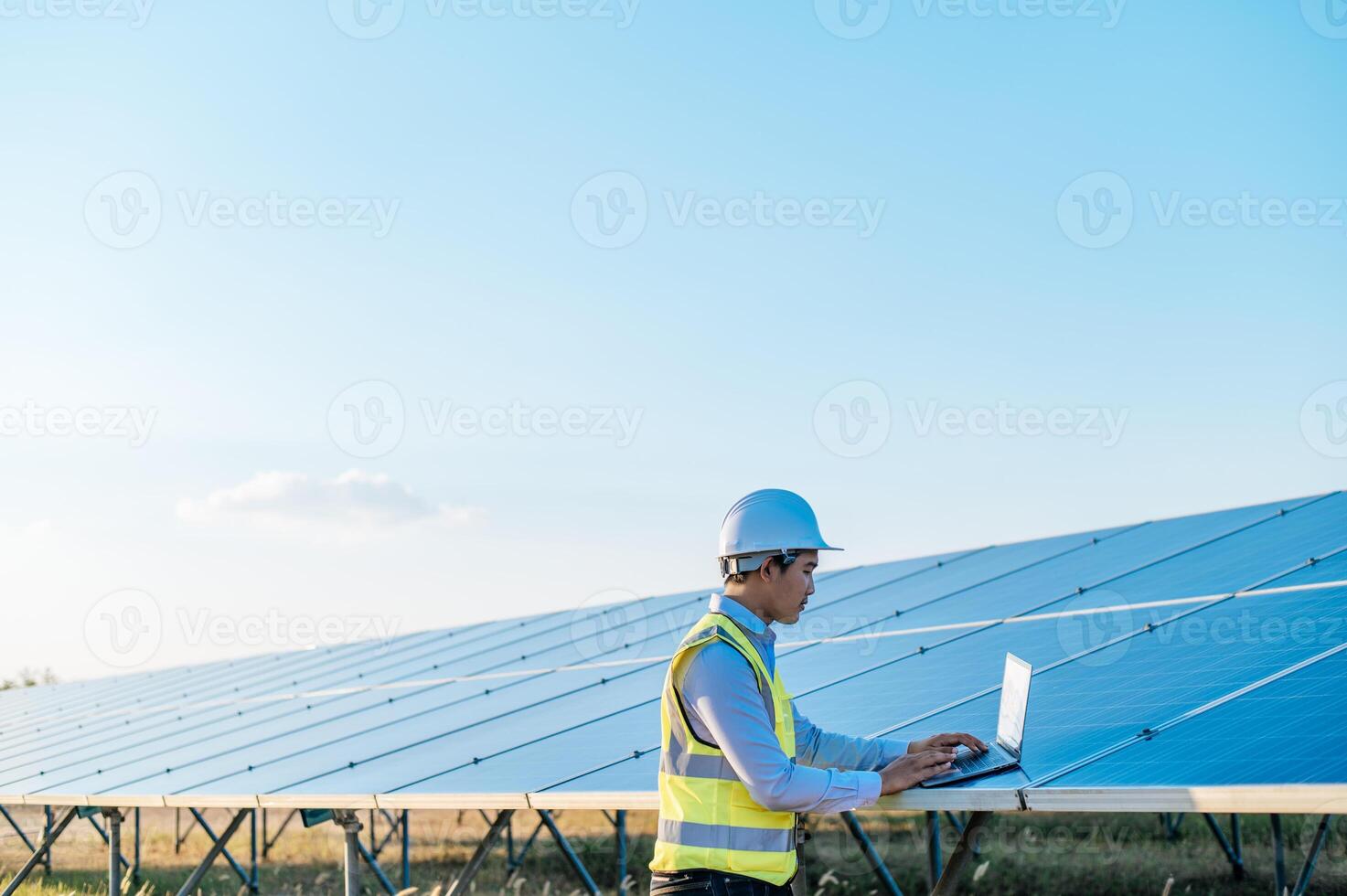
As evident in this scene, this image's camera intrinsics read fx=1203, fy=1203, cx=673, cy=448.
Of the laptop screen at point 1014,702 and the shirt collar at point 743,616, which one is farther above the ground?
the shirt collar at point 743,616

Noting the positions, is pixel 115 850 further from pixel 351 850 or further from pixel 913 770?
pixel 913 770

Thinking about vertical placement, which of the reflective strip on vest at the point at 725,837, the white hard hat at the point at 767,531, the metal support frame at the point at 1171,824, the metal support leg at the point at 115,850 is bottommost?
the metal support frame at the point at 1171,824

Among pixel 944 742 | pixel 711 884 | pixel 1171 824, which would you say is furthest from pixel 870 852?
pixel 1171 824

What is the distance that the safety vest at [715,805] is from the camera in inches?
194

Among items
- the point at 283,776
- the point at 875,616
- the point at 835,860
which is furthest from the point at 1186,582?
the point at 835,860

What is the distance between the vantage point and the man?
15.7ft

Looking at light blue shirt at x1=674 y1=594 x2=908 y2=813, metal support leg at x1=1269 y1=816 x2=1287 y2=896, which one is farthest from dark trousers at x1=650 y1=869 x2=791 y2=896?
metal support leg at x1=1269 y1=816 x2=1287 y2=896

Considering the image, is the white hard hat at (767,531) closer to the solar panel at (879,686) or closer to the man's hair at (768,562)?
the man's hair at (768,562)

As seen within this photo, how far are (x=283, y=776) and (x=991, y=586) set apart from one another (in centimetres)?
736

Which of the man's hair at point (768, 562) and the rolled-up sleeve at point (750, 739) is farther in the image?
the man's hair at point (768, 562)

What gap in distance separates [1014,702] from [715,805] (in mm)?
1616

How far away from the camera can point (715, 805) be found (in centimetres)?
496

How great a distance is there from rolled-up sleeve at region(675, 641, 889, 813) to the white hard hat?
466 millimetres

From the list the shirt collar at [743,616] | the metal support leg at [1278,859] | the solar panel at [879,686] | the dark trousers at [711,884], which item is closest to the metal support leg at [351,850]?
the solar panel at [879,686]
